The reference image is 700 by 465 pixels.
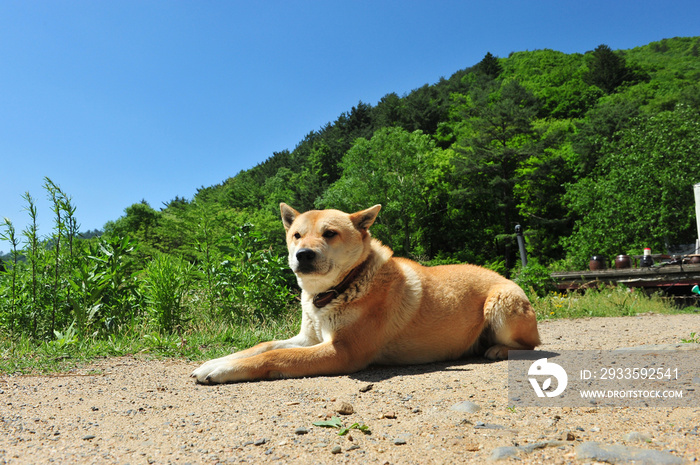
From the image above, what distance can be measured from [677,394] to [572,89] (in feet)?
150

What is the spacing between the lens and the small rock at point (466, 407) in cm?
221

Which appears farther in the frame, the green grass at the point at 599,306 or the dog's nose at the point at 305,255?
the green grass at the point at 599,306

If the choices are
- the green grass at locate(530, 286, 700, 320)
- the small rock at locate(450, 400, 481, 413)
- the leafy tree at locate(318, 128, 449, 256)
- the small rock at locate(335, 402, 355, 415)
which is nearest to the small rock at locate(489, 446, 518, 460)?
the small rock at locate(450, 400, 481, 413)

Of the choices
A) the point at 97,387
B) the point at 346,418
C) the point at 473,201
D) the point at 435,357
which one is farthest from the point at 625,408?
the point at 473,201

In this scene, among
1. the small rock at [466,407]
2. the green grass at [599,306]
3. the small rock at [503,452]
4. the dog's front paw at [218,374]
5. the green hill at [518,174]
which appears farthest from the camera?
the green hill at [518,174]

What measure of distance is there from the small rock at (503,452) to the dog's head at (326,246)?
1.92 meters

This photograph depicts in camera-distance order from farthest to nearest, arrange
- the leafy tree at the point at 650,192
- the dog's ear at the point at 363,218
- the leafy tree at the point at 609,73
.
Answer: the leafy tree at the point at 609,73 < the leafy tree at the point at 650,192 < the dog's ear at the point at 363,218

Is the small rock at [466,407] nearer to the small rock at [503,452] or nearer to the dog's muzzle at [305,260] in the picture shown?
the small rock at [503,452]

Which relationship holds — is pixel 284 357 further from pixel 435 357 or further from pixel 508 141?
pixel 508 141

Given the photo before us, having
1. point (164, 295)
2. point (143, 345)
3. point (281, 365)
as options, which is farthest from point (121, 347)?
point (281, 365)

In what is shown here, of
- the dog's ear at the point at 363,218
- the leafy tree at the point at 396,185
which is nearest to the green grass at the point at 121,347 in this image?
the dog's ear at the point at 363,218

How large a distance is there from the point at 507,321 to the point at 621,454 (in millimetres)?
2215

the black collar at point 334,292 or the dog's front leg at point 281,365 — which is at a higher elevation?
the black collar at point 334,292

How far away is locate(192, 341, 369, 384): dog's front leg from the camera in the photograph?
3084 millimetres
